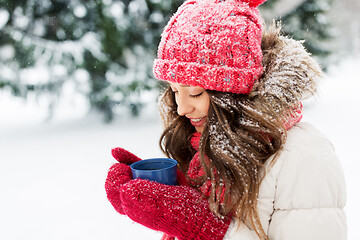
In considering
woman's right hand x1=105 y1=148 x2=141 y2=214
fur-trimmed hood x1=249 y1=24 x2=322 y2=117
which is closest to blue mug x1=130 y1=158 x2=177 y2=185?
woman's right hand x1=105 y1=148 x2=141 y2=214

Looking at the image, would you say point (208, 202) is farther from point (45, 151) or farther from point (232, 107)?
point (45, 151)

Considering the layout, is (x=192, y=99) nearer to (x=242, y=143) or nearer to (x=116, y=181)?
(x=242, y=143)

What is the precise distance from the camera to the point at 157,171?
0.91m

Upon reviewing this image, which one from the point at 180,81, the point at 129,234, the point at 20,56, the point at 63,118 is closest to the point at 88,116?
the point at 63,118

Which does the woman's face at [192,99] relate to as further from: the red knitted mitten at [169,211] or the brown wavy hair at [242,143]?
the red knitted mitten at [169,211]

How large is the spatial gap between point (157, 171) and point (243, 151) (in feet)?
0.86

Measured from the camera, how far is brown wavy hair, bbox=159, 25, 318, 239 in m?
0.86

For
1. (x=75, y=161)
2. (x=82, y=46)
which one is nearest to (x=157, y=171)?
(x=75, y=161)

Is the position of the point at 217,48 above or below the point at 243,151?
above

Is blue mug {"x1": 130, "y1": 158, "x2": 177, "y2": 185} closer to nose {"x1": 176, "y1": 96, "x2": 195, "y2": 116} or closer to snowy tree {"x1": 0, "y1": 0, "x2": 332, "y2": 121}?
nose {"x1": 176, "y1": 96, "x2": 195, "y2": 116}

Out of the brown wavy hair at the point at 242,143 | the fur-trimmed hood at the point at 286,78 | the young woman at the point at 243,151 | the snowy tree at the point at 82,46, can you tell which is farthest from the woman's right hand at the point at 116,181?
the snowy tree at the point at 82,46

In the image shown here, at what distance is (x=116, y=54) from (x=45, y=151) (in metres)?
1.54

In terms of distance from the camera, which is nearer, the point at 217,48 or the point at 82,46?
the point at 217,48

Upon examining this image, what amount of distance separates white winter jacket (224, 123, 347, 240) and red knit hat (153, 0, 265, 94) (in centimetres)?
25
